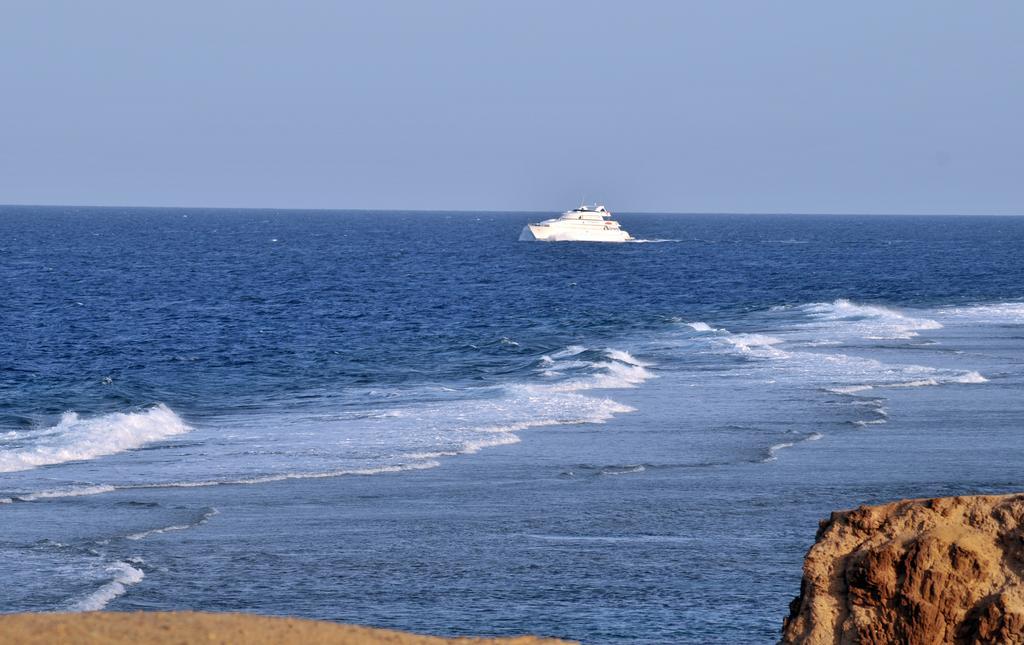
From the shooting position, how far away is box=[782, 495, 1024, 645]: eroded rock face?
8750mm

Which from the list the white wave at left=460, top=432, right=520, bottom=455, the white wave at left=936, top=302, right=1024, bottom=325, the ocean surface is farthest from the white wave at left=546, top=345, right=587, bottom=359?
the white wave at left=460, top=432, right=520, bottom=455

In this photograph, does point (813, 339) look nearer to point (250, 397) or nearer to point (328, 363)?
point (328, 363)

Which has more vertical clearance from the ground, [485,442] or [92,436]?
[485,442]

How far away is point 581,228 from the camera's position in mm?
142375

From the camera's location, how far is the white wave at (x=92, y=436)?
79.9 feet

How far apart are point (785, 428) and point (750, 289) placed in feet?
174

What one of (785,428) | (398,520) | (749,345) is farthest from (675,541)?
(749,345)

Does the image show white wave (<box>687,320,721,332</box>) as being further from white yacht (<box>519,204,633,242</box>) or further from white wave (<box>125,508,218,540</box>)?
white yacht (<box>519,204,633,242</box>)

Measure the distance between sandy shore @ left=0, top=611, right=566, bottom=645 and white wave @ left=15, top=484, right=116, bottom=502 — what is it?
42.9ft

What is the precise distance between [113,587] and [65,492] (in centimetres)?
627

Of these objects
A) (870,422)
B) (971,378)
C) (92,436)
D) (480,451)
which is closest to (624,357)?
(971,378)

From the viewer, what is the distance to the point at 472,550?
54.7 ft

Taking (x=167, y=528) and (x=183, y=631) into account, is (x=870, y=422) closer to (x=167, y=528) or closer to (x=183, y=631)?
(x=167, y=528)

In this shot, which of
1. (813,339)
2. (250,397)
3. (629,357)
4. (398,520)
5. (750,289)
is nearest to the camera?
(398,520)
